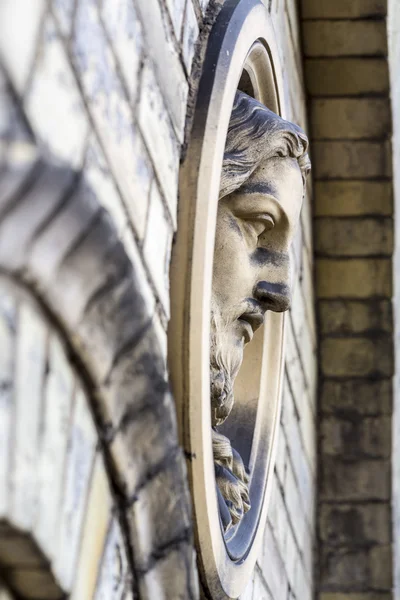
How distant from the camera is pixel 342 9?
3443 mm

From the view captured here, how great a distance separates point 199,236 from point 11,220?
1.94ft

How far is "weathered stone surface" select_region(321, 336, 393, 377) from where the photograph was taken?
12.6 feet

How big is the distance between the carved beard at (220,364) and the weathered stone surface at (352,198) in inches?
77.5

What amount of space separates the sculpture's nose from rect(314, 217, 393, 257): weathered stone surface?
76.3 inches

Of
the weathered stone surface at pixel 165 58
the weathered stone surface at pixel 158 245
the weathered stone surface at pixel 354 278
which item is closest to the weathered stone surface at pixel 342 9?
the weathered stone surface at pixel 354 278

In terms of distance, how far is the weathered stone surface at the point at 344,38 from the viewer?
3455 mm

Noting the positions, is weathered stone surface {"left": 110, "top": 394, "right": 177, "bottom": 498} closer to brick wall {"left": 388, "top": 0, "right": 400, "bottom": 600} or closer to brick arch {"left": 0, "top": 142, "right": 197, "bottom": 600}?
brick arch {"left": 0, "top": 142, "right": 197, "bottom": 600}

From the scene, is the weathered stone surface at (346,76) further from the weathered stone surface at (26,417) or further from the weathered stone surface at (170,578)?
the weathered stone surface at (26,417)

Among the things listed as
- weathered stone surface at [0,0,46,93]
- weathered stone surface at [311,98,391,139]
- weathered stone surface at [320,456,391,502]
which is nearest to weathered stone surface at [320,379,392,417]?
weathered stone surface at [320,456,391,502]

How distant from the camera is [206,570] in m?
1.65

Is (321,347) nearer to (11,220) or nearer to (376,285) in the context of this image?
(376,285)

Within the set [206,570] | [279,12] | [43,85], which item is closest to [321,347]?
[279,12]

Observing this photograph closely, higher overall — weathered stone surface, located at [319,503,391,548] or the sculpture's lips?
weathered stone surface, located at [319,503,391,548]

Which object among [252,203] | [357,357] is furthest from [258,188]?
[357,357]
